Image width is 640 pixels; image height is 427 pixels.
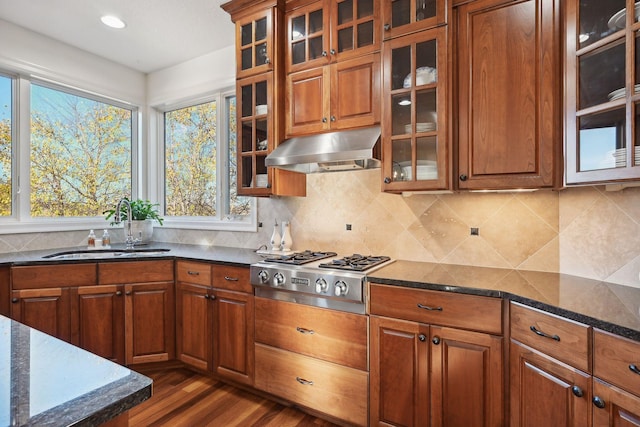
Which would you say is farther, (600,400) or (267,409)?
(267,409)

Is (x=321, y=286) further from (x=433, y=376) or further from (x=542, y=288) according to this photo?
(x=542, y=288)

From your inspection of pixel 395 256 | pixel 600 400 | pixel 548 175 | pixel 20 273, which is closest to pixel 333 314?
pixel 395 256

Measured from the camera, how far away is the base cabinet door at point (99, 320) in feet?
8.12

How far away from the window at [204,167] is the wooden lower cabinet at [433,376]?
67.7 inches

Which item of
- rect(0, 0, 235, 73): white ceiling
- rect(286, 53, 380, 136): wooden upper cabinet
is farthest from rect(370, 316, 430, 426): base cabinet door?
rect(0, 0, 235, 73): white ceiling

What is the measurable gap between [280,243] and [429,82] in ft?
5.23

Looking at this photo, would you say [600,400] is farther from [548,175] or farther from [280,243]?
[280,243]

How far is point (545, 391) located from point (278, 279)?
4.59 ft

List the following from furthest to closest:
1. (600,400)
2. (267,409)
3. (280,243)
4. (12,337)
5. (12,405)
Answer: (280,243), (267,409), (600,400), (12,337), (12,405)

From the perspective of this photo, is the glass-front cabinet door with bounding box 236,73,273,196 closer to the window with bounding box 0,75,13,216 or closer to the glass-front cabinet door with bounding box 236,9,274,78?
the glass-front cabinet door with bounding box 236,9,274,78

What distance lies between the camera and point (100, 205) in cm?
344

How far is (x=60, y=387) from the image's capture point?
637mm

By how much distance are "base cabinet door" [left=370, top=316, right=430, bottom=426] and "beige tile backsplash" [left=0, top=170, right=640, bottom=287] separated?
0.67 m

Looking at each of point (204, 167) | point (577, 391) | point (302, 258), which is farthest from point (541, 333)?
point (204, 167)
